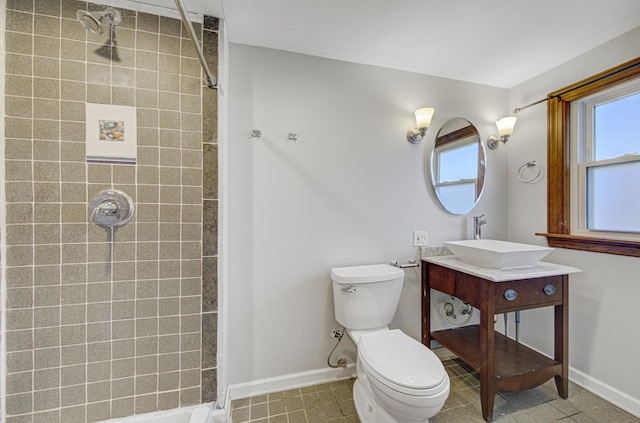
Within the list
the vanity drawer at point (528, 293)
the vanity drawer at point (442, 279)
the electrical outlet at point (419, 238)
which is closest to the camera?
the vanity drawer at point (528, 293)

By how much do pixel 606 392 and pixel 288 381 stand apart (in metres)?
1.92

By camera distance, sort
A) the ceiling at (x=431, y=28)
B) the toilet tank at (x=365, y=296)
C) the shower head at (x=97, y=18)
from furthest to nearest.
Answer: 1. the toilet tank at (x=365, y=296)
2. the ceiling at (x=431, y=28)
3. the shower head at (x=97, y=18)

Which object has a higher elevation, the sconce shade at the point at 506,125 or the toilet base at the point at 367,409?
the sconce shade at the point at 506,125

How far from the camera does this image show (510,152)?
6.74 feet

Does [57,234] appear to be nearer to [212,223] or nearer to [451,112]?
[212,223]

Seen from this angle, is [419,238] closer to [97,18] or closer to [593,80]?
[593,80]

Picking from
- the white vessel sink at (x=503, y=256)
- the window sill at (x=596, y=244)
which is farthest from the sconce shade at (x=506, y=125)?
the white vessel sink at (x=503, y=256)

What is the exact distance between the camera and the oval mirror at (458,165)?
186cm

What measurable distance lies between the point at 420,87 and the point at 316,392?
7.35 ft

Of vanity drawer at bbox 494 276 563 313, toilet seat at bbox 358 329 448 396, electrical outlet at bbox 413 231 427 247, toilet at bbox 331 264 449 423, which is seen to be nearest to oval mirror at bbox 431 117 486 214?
electrical outlet at bbox 413 231 427 247

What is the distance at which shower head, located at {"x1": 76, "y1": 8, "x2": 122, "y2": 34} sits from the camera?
39.9 inches

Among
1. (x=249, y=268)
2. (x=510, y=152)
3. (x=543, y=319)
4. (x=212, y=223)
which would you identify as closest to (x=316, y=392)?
(x=249, y=268)

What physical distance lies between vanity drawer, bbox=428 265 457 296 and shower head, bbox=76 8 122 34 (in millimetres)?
2217

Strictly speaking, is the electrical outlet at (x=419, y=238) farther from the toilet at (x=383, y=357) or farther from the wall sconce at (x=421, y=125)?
the wall sconce at (x=421, y=125)
